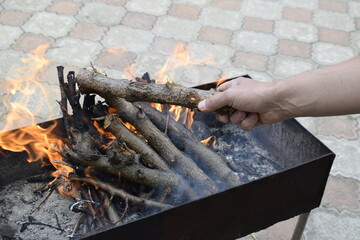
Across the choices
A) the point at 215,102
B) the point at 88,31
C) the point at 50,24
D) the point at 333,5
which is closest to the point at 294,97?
the point at 215,102

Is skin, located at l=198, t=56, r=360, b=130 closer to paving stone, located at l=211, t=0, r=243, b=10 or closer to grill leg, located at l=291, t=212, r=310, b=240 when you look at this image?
grill leg, located at l=291, t=212, r=310, b=240

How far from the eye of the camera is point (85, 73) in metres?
2.17

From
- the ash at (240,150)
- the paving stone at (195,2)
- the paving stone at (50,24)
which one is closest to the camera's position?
the ash at (240,150)

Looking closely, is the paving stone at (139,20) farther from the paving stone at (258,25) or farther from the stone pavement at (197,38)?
the paving stone at (258,25)

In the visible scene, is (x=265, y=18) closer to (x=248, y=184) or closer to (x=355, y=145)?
(x=355, y=145)

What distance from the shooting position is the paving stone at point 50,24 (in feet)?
14.8

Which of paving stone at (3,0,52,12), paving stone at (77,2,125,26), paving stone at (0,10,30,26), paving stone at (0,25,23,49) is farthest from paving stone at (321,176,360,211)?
paving stone at (3,0,52,12)

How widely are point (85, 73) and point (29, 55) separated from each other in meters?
2.26

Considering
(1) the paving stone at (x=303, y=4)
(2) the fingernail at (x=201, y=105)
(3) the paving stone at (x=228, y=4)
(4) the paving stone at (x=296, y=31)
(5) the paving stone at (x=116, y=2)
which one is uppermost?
(2) the fingernail at (x=201, y=105)

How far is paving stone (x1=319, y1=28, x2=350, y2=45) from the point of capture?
4777mm

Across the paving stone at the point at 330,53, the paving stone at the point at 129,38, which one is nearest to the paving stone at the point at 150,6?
the paving stone at the point at 129,38

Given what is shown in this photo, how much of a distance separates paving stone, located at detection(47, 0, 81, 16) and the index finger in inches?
127

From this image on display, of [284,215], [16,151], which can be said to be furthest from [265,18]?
[16,151]

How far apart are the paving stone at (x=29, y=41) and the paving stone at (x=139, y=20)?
0.85 m
